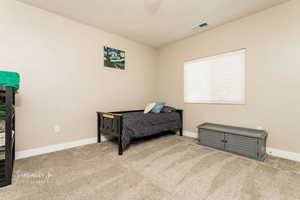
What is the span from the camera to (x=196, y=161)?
201cm

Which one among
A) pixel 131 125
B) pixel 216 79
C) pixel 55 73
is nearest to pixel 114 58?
pixel 55 73

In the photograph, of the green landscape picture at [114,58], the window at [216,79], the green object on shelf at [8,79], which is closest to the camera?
the green object on shelf at [8,79]

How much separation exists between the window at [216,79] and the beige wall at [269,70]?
118 mm

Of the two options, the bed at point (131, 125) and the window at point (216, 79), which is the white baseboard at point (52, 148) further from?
the window at point (216, 79)

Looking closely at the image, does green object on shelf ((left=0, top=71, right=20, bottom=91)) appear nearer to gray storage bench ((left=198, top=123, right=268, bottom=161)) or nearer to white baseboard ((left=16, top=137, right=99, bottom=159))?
white baseboard ((left=16, top=137, right=99, bottom=159))

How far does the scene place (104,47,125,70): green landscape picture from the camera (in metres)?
3.01

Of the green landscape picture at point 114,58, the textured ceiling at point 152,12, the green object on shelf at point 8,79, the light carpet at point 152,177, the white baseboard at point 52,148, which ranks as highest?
the textured ceiling at point 152,12

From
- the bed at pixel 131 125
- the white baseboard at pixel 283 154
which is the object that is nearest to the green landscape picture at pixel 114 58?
the bed at pixel 131 125

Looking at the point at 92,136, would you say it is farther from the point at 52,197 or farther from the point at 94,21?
the point at 94,21

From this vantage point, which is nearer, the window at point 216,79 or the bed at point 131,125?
the bed at point 131,125

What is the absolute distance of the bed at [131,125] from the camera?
230 centimetres

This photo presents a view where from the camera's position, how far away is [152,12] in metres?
2.36

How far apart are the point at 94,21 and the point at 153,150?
8.79 ft

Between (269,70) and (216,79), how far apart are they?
0.87 m
